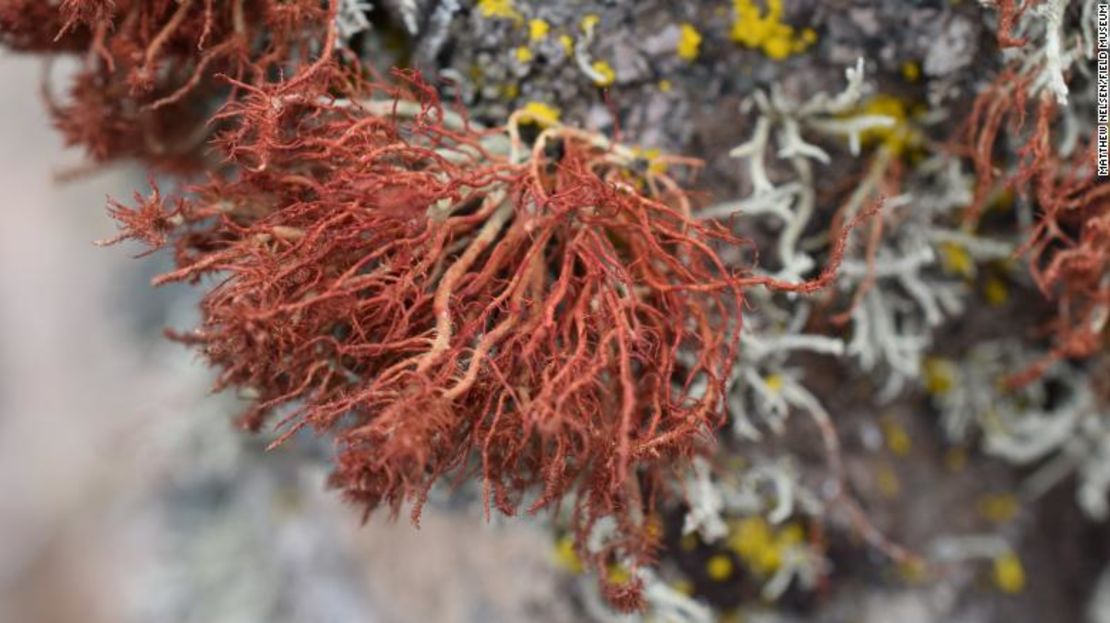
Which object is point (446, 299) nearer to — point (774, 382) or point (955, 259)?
point (774, 382)

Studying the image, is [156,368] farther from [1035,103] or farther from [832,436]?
[1035,103]

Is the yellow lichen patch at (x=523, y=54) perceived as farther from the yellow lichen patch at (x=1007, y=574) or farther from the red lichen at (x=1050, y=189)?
the yellow lichen patch at (x=1007, y=574)

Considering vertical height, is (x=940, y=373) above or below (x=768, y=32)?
below

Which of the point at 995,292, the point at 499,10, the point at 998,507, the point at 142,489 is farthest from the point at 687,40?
the point at 142,489

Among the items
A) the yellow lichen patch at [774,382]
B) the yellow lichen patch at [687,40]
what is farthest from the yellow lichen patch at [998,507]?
the yellow lichen patch at [687,40]

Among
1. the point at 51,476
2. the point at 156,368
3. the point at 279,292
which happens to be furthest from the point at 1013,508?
the point at 51,476
